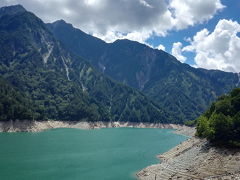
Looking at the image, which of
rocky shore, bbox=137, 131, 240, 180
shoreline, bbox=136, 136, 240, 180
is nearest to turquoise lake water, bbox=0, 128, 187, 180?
shoreline, bbox=136, 136, 240, 180

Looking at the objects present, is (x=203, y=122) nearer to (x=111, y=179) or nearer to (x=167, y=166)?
(x=167, y=166)

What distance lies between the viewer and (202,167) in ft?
260

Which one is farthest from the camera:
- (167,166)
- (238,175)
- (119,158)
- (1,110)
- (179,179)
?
(1,110)

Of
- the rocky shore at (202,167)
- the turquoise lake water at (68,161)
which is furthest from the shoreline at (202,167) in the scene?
the turquoise lake water at (68,161)

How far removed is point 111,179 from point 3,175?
26.5 m

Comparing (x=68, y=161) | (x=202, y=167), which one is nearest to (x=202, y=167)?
(x=202, y=167)

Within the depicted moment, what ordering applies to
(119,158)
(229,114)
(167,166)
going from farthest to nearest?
1. (119,158)
2. (229,114)
3. (167,166)

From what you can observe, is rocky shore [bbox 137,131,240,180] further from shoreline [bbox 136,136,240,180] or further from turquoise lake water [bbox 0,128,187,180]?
turquoise lake water [bbox 0,128,187,180]

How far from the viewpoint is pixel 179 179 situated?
7456cm

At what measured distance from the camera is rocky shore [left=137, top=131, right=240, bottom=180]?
73.9 meters

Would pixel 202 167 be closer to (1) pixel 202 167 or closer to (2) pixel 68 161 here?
(1) pixel 202 167

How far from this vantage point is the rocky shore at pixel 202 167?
243 feet

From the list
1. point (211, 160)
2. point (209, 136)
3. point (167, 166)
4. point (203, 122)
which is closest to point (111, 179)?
point (167, 166)

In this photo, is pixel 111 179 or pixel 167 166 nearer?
pixel 111 179
